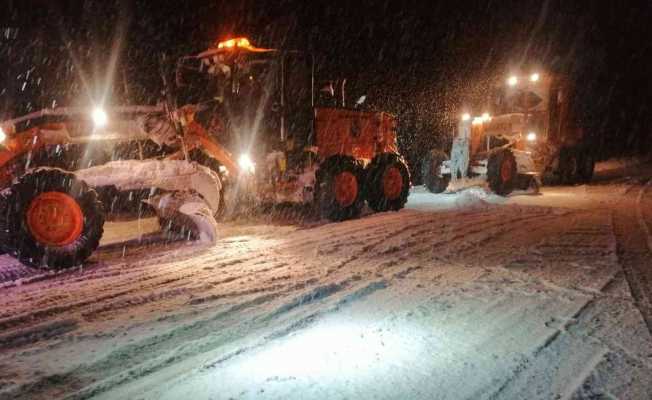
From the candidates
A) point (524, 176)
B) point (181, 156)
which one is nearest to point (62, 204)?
point (181, 156)

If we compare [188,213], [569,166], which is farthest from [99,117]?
[569,166]

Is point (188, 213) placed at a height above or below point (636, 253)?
above

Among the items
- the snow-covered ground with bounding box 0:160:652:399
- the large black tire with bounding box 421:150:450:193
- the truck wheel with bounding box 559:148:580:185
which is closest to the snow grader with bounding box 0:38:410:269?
the snow-covered ground with bounding box 0:160:652:399

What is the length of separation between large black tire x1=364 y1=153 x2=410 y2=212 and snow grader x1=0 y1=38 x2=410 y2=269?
0.02 metres

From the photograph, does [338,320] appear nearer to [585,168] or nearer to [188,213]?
[188,213]

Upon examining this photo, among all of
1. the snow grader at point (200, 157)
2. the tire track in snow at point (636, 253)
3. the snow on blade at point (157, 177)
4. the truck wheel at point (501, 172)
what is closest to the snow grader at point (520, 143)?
the truck wheel at point (501, 172)

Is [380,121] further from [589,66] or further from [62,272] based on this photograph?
[589,66]

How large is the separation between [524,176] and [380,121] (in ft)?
17.4

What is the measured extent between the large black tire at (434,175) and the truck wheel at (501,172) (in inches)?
58.4

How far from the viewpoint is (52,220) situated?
226 inches

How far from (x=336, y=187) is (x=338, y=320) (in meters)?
5.24

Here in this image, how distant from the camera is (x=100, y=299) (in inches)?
187

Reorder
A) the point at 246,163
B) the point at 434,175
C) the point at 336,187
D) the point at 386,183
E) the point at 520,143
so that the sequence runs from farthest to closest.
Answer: the point at 520,143
the point at 434,175
the point at 386,183
the point at 336,187
the point at 246,163

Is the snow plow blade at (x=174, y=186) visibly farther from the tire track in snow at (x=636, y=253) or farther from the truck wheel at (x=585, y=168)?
the truck wheel at (x=585, y=168)
